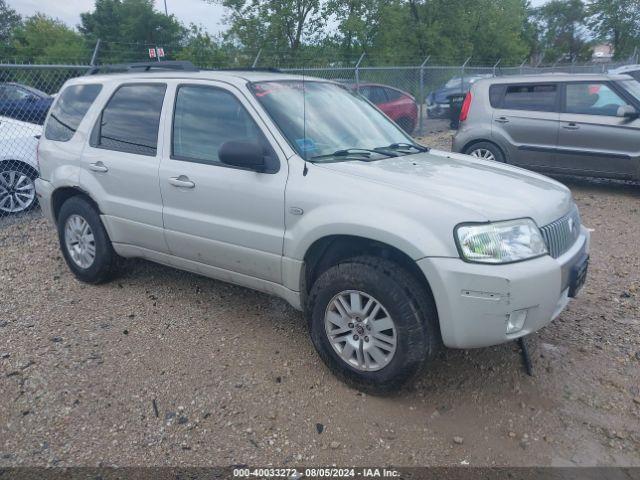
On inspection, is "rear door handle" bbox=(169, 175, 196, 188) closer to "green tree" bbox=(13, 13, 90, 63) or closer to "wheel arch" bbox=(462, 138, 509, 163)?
"wheel arch" bbox=(462, 138, 509, 163)

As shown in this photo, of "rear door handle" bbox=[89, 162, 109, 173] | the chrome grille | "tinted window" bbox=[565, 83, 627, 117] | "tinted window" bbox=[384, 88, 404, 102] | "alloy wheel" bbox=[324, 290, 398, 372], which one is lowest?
"alloy wheel" bbox=[324, 290, 398, 372]

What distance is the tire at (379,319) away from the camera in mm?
2984

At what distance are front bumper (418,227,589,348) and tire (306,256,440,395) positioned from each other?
4.6 inches

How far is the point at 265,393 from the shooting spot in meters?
3.33

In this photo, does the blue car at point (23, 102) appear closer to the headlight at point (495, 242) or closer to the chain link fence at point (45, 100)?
the chain link fence at point (45, 100)

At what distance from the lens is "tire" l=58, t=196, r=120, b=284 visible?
466 cm

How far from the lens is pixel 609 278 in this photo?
4.91 meters

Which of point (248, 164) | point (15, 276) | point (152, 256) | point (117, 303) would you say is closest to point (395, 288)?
point (248, 164)

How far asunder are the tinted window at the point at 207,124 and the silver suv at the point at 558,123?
5.61 metres

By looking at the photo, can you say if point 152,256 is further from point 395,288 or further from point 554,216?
point 554,216

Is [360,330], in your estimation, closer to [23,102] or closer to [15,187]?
[15,187]

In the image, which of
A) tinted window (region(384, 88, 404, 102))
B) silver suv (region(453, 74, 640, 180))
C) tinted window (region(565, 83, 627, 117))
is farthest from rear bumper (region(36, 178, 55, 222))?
tinted window (region(384, 88, 404, 102))

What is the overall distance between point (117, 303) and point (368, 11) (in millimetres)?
24646

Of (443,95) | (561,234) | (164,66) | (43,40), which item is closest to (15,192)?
(164,66)
